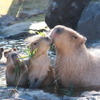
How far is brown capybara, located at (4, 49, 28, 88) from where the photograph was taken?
7.25 metres

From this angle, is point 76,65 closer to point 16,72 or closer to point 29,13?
point 16,72

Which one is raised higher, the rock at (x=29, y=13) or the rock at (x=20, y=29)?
the rock at (x=29, y=13)

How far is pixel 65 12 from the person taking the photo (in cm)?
1427

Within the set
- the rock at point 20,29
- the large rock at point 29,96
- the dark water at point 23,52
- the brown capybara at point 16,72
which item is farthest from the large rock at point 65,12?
the large rock at point 29,96

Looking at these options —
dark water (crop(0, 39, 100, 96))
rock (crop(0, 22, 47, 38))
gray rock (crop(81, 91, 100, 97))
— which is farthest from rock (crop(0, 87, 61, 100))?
rock (crop(0, 22, 47, 38))

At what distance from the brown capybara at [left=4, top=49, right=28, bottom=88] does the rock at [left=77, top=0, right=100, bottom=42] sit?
18.8 feet

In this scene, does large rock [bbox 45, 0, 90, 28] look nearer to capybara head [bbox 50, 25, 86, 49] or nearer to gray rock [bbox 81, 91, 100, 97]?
capybara head [bbox 50, 25, 86, 49]

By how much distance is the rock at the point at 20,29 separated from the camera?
539 inches

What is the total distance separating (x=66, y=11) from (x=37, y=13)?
3.26 metres

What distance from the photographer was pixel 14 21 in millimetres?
16594

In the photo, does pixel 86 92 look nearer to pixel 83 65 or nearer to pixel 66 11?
pixel 83 65

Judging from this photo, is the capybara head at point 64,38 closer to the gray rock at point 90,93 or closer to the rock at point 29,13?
the gray rock at point 90,93

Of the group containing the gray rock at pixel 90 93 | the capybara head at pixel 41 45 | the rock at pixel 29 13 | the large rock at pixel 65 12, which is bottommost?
the gray rock at pixel 90 93

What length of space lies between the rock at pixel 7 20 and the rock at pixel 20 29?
1.24m
